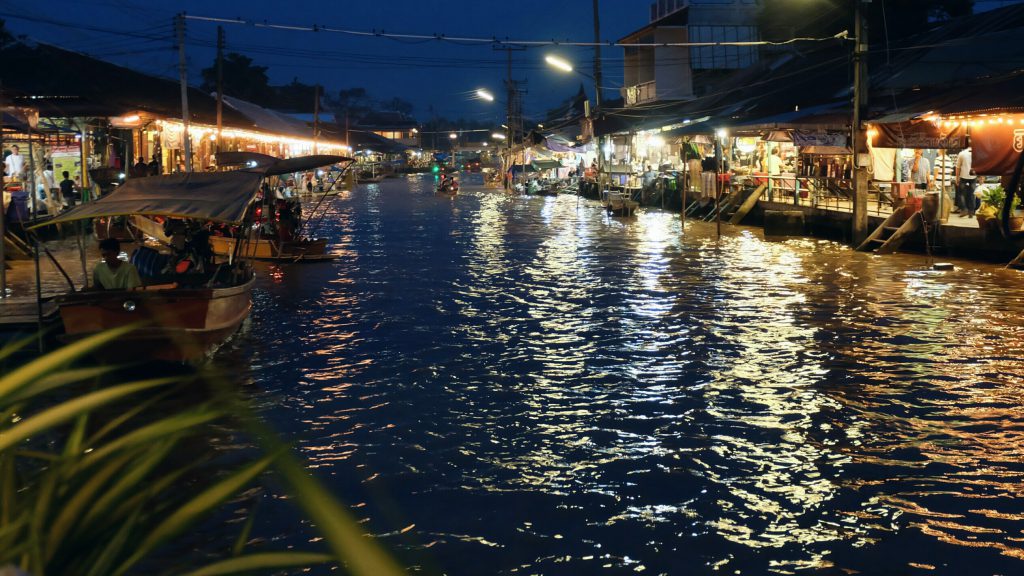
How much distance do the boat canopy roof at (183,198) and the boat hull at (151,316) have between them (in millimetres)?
1158

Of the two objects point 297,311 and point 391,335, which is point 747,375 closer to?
point 391,335

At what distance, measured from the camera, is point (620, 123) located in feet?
150

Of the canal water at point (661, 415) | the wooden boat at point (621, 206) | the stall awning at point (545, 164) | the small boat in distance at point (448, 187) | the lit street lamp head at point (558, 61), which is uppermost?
the lit street lamp head at point (558, 61)

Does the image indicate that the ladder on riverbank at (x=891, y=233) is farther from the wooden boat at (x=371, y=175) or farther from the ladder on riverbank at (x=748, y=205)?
the wooden boat at (x=371, y=175)

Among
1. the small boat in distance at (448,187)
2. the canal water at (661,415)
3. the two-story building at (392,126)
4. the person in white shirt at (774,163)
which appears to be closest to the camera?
the canal water at (661,415)

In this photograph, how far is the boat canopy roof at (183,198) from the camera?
12570 mm

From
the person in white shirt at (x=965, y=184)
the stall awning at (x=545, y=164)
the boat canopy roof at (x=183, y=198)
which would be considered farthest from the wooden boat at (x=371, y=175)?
the boat canopy roof at (x=183, y=198)

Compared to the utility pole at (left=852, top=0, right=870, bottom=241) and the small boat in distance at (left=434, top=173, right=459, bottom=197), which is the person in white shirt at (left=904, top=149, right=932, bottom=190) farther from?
the small boat in distance at (left=434, top=173, right=459, bottom=197)

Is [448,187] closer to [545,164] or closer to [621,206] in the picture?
[545,164]

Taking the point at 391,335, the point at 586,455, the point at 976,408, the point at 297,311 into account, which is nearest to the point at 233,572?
the point at 586,455

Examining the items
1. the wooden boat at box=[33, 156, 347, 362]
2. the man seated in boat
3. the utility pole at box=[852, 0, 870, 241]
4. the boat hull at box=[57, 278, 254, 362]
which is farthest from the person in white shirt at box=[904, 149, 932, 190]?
the man seated in boat

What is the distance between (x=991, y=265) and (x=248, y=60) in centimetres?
8219

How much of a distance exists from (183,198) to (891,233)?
1773 centimetres

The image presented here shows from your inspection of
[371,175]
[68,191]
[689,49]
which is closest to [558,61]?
[68,191]
